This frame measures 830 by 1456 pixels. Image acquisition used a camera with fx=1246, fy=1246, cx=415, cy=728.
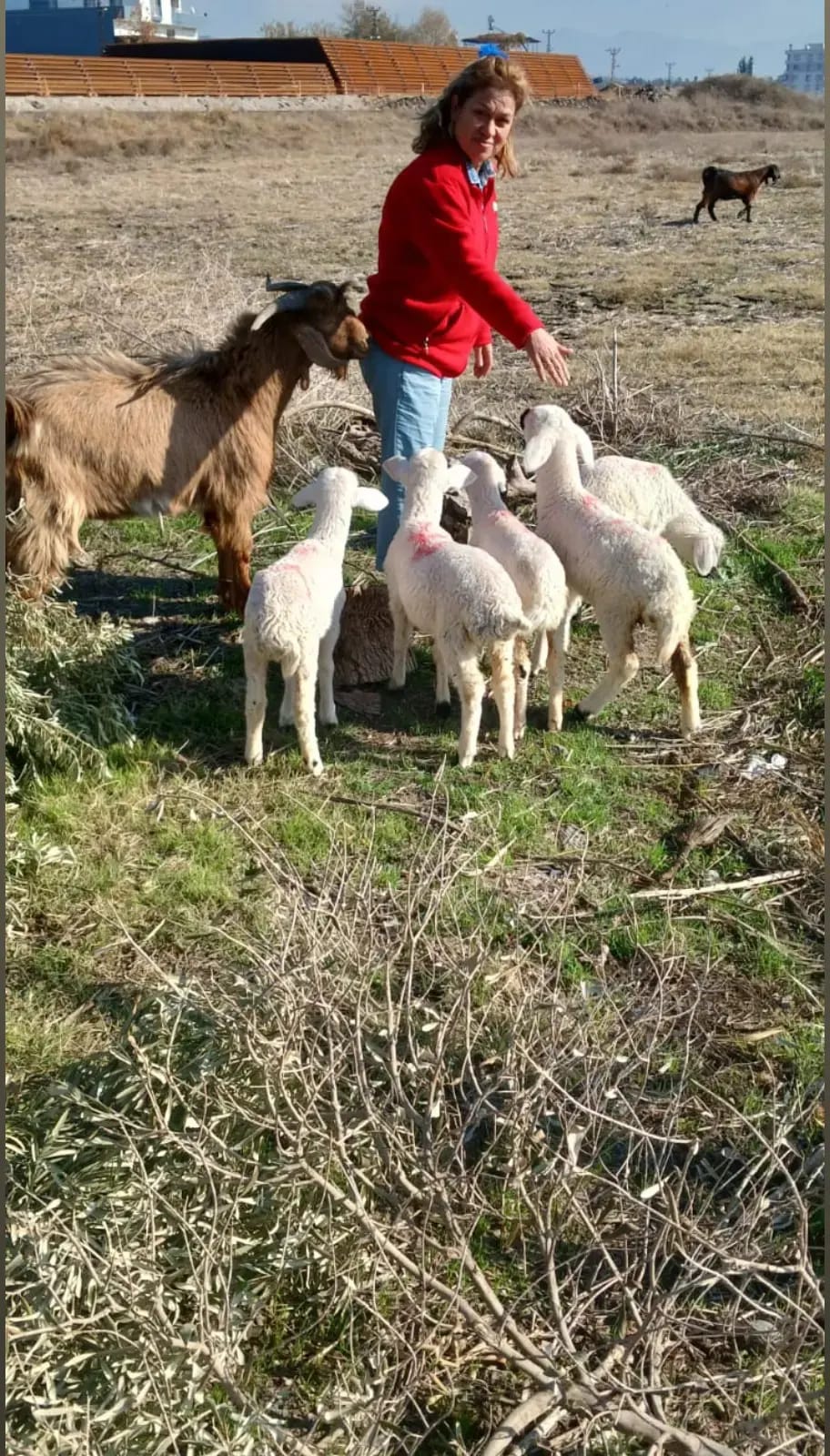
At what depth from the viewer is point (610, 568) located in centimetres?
493

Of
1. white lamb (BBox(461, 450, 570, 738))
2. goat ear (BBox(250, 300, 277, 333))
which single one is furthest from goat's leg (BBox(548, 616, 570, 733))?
goat ear (BBox(250, 300, 277, 333))

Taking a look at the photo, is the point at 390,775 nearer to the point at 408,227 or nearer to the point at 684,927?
the point at 684,927

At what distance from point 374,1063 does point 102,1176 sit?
0.70 metres

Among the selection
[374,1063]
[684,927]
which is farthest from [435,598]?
[374,1063]

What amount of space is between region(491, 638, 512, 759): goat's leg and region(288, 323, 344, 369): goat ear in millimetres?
1834

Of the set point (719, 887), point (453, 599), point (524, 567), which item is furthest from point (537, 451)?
point (719, 887)

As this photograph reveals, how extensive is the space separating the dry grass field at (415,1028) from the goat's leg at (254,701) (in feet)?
0.32

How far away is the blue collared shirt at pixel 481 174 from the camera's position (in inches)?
210

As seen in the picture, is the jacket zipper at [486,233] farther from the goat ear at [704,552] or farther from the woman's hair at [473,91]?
the goat ear at [704,552]

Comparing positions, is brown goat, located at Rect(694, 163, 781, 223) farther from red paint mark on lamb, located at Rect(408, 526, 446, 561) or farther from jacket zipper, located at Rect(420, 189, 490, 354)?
red paint mark on lamb, located at Rect(408, 526, 446, 561)

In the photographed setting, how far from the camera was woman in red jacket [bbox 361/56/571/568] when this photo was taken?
205 inches

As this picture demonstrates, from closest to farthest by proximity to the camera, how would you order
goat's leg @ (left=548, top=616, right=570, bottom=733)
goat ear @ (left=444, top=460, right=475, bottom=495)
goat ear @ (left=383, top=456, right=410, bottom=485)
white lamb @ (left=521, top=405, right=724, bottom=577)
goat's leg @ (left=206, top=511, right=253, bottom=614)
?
goat's leg @ (left=548, top=616, right=570, bottom=733) < goat ear @ (left=444, top=460, right=475, bottom=495) < goat ear @ (left=383, top=456, right=410, bottom=485) < white lamb @ (left=521, top=405, right=724, bottom=577) < goat's leg @ (left=206, top=511, right=253, bottom=614)

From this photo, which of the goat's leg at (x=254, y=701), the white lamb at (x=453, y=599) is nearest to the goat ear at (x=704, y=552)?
the white lamb at (x=453, y=599)

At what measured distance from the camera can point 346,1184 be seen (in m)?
2.88
